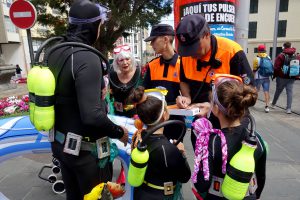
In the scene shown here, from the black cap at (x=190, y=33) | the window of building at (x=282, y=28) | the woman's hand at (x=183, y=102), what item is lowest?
the woman's hand at (x=183, y=102)

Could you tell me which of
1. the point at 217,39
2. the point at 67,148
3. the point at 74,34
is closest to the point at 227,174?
the point at 67,148

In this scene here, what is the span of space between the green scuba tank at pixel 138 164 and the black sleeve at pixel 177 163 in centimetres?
18

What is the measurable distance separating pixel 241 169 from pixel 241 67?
0.97 m

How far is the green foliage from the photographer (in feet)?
45.5

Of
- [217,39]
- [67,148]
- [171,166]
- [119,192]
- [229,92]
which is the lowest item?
[119,192]

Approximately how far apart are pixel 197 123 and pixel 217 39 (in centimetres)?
91

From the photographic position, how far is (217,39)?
2287 millimetres

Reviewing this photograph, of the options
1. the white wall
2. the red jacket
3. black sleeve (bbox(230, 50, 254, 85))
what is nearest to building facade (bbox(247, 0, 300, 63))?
the red jacket

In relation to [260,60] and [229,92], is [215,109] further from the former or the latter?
[260,60]

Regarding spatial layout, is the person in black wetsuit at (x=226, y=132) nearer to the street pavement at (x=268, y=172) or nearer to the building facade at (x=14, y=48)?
the street pavement at (x=268, y=172)

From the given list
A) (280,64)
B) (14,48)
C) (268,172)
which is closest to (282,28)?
(280,64)

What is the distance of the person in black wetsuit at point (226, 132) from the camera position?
5.16ft

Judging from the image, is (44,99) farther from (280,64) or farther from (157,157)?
(280,64)

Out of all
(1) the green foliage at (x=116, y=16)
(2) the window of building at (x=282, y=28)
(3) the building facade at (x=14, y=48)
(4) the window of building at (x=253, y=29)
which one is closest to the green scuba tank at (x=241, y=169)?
(1) the green foliage at (x=116, y=16)
